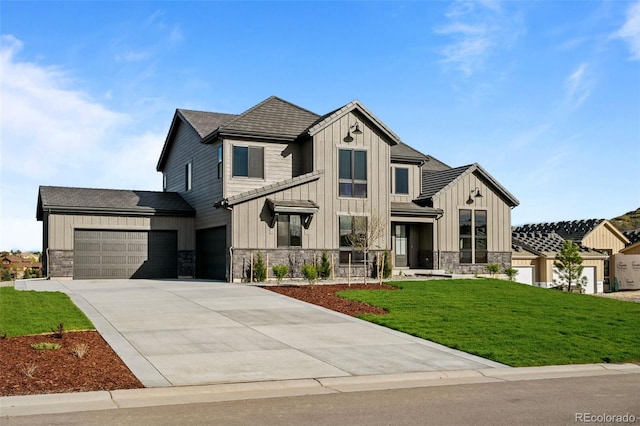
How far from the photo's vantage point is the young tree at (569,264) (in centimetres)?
3441

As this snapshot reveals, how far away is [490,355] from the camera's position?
12.9 m

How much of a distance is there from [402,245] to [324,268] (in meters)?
6.74

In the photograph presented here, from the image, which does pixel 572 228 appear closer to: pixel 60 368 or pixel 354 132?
pixel 354 132

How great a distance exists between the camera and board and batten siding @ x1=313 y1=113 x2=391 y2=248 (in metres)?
28.5

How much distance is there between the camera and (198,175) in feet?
104

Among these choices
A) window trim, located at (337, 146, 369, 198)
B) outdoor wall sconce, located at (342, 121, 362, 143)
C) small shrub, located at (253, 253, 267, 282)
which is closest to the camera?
small shrub, located at (253, 253, 267, 282)

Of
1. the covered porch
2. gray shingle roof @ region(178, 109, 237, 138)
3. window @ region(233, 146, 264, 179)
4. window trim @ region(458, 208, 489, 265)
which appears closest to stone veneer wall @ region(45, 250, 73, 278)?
gray shingle roof @ region(178, 109, 237, 138)

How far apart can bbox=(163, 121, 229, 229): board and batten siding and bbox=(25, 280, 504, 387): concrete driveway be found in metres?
8.62

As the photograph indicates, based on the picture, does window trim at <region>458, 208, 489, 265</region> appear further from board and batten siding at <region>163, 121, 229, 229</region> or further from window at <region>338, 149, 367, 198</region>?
board and batten siding at <region>163, 121, 229, 229</region>

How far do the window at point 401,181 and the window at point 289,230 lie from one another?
7.34 m

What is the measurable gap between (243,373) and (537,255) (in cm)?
2952

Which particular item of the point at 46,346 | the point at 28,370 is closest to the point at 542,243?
the point at 46,346

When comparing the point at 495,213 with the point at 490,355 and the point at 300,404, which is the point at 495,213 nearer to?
the point at 490,355

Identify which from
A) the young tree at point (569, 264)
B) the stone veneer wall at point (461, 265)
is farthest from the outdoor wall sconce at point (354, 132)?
the young tree at point (569, 264)
